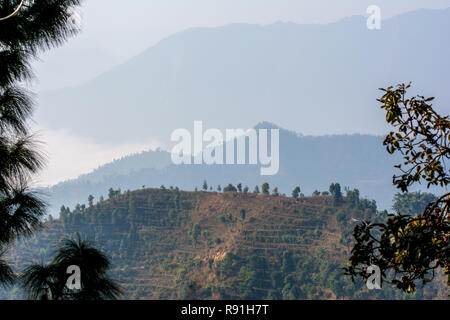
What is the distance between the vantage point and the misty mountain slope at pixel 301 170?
144625 millimetres

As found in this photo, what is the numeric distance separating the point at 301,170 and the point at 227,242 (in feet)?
331

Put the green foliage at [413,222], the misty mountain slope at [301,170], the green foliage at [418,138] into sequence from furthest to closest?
the misty mountain slope at [301,170]
the green foliage at [418,138]
the green foliage at [413,222]

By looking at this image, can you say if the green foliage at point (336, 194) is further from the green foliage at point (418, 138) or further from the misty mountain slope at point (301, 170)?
the misty mountain slope at point (301, 170)

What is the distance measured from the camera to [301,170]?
155 meters

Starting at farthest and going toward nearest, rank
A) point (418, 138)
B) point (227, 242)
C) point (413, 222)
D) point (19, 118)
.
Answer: point (227, 242) < point (19, 118) < point (418, 138) < point (413, 222)

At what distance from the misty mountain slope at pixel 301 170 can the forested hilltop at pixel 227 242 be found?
244ft

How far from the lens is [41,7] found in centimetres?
430

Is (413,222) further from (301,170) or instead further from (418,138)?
(301,170)

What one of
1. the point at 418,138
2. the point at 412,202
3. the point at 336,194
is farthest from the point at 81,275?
the point at 412,202

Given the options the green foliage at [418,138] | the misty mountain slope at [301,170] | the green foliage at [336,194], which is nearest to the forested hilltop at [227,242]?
the green foliage at [336,194]
